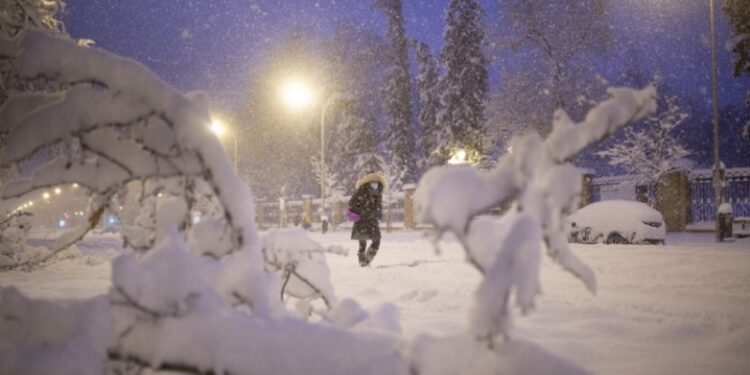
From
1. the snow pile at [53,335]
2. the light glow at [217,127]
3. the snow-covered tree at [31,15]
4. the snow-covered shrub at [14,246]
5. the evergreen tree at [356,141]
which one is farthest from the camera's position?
the evergreen tree at [356,141]

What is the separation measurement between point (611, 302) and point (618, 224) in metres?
11.0

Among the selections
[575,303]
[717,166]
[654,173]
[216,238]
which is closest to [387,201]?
[654,173]

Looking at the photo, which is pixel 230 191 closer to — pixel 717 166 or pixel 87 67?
pixel 87 67

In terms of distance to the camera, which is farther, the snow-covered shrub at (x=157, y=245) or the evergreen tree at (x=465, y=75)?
the evergreen tree at (x=465, y=75)

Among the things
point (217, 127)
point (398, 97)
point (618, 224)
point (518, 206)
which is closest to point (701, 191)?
point (618, 224)

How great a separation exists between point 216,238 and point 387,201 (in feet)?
88.4

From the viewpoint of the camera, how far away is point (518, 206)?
56.3 inches

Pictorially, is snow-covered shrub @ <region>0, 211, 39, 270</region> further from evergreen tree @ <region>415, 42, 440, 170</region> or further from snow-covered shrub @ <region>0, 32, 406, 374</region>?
evergreen tree @ <region>415, 42, 440, 170</region>

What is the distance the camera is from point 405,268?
7805 mm

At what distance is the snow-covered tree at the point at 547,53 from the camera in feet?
96.3

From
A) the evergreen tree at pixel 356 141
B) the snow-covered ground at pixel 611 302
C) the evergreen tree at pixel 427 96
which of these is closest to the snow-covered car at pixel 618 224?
the snow-covered ground at pixel 611 302

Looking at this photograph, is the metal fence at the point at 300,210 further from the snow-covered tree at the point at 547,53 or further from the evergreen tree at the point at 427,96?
the snow-covered tree at the point at 547,53

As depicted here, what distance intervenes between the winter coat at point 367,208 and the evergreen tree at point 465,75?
24.5 meters

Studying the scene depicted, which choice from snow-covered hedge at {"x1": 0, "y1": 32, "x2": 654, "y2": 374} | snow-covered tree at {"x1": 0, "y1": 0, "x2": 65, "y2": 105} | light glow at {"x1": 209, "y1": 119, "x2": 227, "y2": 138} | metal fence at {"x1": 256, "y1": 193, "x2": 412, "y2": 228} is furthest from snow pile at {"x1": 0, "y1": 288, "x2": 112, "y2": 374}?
metal fence at {"x1": 256, "y1": 193, "x2": 412, "y2": 228}
